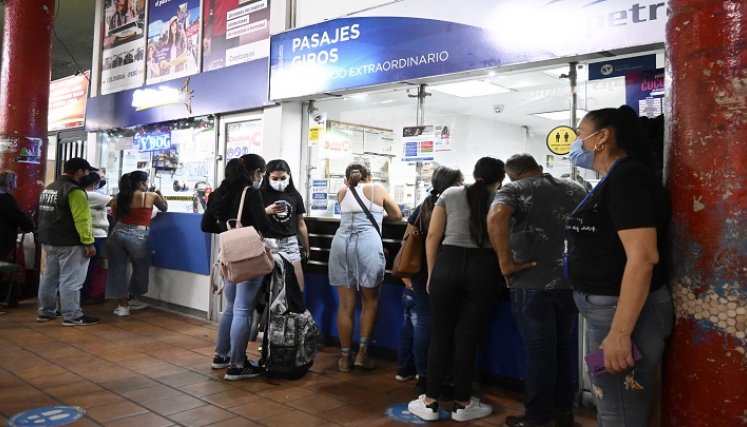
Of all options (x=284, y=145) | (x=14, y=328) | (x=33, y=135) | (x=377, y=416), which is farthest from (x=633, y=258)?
(x=33, y=135)

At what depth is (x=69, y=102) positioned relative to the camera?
8727mm

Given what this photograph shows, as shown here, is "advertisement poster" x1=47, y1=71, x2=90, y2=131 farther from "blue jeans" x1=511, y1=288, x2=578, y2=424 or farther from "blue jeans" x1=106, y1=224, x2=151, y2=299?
"blue jeans" x1=511, y1=288, x2=578, y2=424

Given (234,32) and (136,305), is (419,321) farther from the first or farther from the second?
(136,305)

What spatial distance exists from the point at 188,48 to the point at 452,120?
10.8 feet

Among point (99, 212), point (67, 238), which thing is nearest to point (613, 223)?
point (67, 238)

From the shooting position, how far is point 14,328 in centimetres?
525

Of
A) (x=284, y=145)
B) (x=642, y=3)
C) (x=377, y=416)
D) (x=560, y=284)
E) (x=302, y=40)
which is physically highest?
(x=302, y=40)

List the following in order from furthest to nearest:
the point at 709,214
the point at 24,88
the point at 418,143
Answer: the point at 24,88 → the point at 418,143 → the point at 709,214

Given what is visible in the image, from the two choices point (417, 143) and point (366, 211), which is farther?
point (417, 143)

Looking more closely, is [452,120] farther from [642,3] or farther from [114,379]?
[114,379]

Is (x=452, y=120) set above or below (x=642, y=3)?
below

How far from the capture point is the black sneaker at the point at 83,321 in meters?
5.40

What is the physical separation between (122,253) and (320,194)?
7.96ft

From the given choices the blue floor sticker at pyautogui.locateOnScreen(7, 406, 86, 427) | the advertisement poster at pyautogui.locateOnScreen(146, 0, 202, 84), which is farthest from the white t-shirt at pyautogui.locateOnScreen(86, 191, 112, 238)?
the blue floor sticker at pyautogui.locateOnScreen(7, 406, 86, 427)
